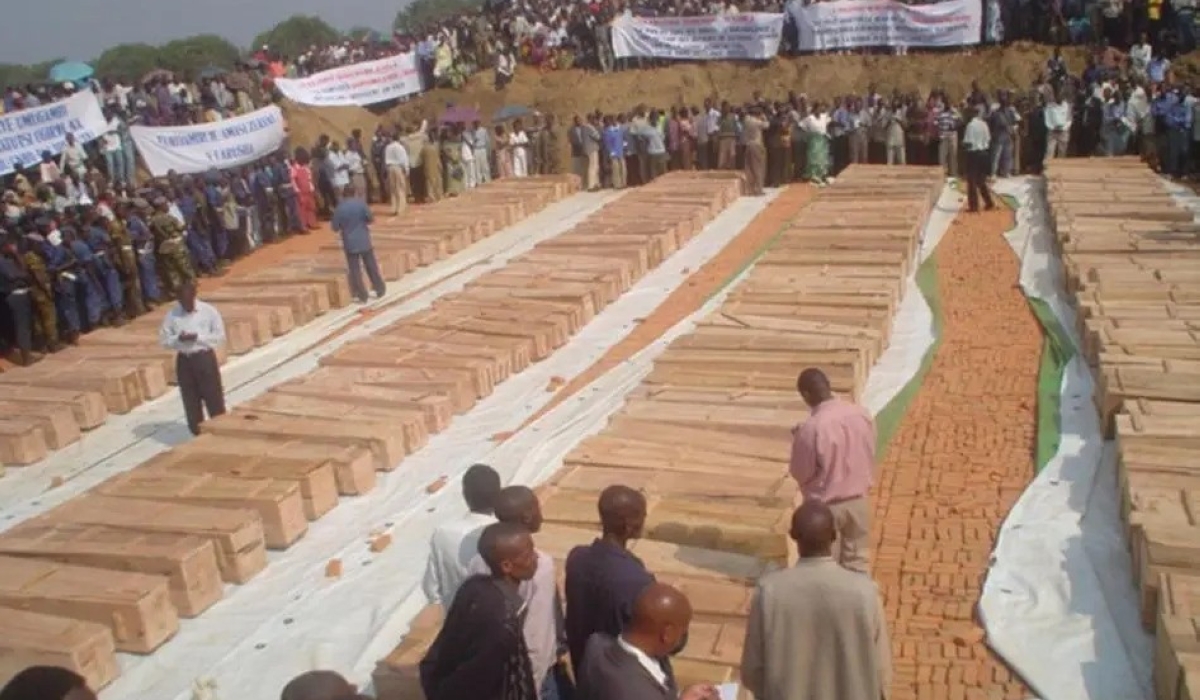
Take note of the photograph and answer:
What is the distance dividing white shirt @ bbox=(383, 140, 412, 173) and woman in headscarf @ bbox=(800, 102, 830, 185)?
643 cm

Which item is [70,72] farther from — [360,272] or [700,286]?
[700,286]

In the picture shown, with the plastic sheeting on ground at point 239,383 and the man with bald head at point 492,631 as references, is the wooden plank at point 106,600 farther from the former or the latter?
the man with bald head at point 492,631

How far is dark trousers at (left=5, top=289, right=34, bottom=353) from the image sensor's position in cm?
1216

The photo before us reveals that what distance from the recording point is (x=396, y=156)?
18906mm

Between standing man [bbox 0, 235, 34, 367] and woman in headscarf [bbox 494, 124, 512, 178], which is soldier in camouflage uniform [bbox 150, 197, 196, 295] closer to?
standing man [bbox 0, 235, 34, 367]

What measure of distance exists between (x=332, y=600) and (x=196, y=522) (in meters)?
1.08

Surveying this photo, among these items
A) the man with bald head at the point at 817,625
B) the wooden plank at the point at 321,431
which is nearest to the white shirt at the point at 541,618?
the man with bald head at the point at 817,625

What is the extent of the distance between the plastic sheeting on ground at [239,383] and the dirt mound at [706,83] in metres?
8.12

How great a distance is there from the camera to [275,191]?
17906 mm

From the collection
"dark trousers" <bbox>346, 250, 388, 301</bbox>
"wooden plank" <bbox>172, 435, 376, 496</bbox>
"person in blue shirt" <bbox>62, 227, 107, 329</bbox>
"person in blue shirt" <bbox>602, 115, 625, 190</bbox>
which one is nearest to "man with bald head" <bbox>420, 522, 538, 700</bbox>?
"wooden plank" <bbox>172, 435, 376, 496</bbox>

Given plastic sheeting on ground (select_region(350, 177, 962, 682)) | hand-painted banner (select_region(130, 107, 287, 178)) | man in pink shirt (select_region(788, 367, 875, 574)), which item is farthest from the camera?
hand-painted banner (select_region(130, 107, 287, 178))

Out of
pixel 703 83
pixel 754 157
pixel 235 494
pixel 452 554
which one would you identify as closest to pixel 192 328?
pixel 235 494

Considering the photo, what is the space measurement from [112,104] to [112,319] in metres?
8.02

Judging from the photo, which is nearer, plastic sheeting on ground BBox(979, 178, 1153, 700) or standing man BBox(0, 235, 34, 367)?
plastic sheeting on ground BBox(979, 178, 1153, 700)
